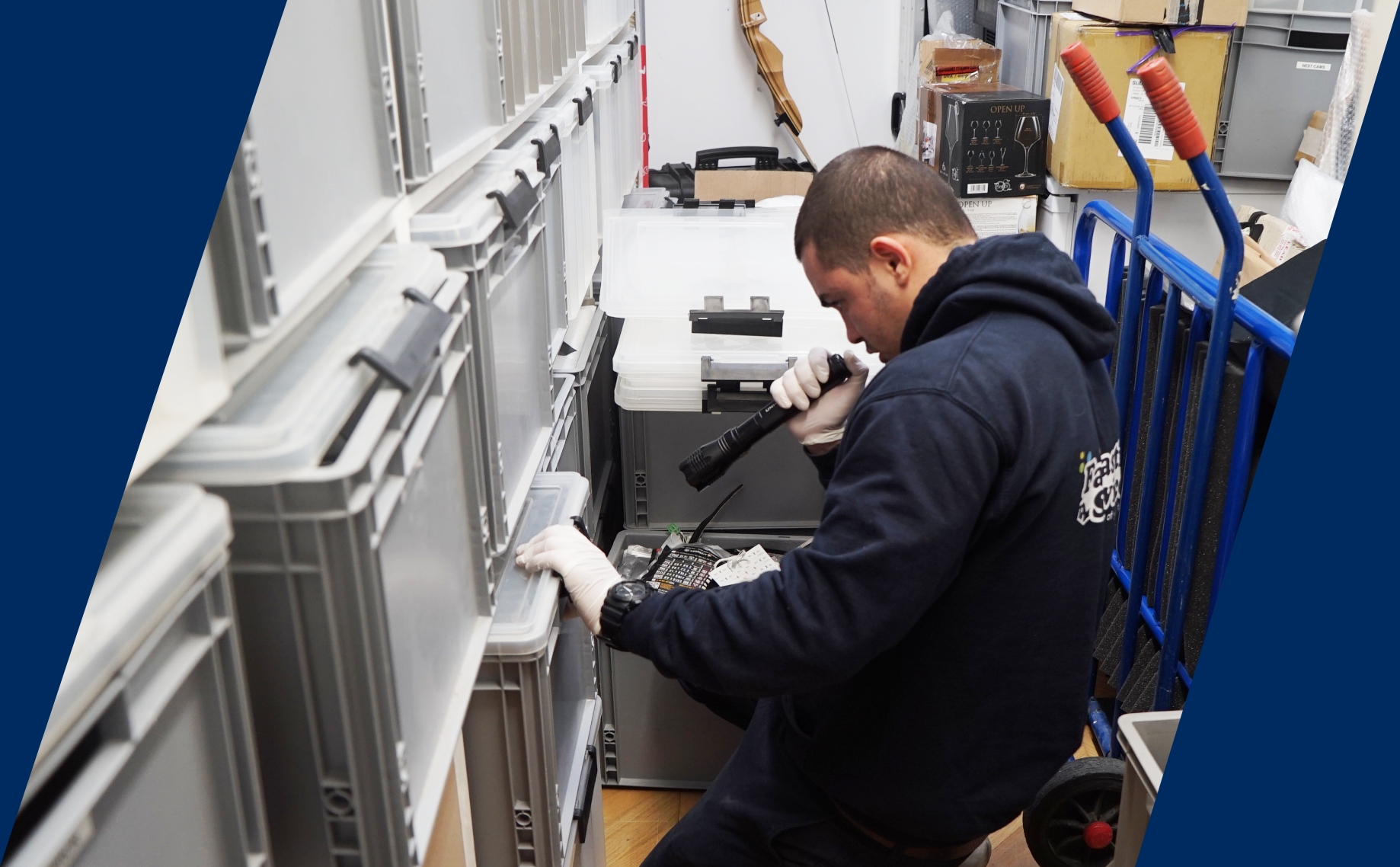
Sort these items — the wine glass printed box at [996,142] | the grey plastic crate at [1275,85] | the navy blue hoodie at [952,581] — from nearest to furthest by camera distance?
the navy blue hoodie at [952,581], the grey plastic crate at [1275,85], the wine glass printed box at [996,142]

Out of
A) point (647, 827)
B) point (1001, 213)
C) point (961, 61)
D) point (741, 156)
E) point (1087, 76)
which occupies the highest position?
point (1087, 76)

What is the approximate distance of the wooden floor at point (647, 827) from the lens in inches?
83.4

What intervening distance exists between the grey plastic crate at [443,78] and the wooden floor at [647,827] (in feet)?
4.65

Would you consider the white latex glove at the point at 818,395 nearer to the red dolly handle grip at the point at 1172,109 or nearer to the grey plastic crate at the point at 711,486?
the grey plastic crate at the point at 711,486

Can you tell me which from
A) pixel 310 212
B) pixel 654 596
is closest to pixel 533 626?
pixel 654 596

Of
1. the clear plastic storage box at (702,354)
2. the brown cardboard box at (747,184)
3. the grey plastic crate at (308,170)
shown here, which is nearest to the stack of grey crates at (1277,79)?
the brown cardboard box at (747,184)

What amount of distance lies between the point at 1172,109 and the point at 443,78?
40.0 inches

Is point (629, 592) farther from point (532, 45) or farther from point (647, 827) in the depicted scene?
point (647, 827)

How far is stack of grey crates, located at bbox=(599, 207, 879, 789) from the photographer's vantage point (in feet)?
6.73

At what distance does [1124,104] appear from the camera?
Result: 3.35 m

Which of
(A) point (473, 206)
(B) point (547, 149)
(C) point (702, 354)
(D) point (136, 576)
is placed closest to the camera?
(D) point (136, 576)

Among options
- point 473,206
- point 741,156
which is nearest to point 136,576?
point 473,206

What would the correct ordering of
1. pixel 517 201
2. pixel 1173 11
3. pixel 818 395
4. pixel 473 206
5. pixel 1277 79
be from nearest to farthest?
pixel 473 206 < pixel 517 201 < pixel 818 395 < pixel 1173 11 < pixel 1277 79

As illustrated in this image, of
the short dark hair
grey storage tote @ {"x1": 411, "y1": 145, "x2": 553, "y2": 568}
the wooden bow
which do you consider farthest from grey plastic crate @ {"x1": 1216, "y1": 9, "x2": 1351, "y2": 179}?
grey storage tote @ {"x1": 411, "y1": 145, "x2": 553, "y2": 568}
